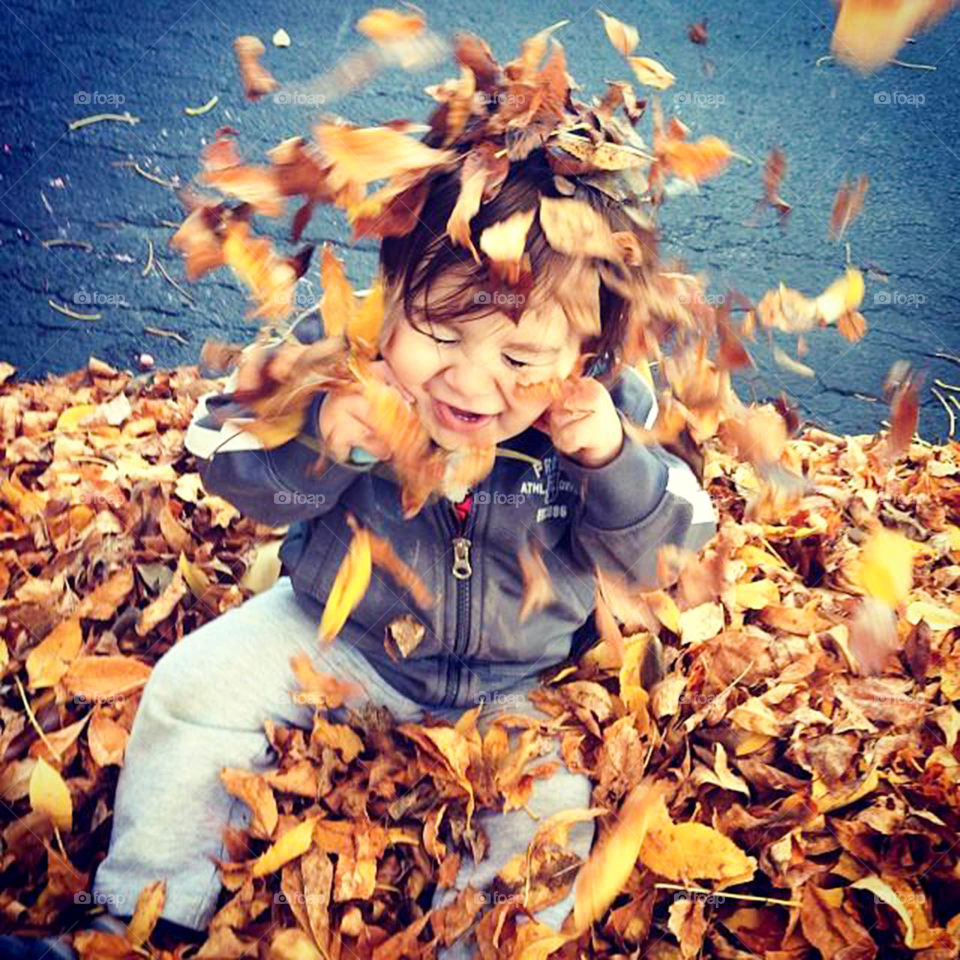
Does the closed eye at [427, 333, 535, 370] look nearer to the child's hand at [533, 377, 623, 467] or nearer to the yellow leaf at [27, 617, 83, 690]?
the child's hand at [533, 377, 623, 467]

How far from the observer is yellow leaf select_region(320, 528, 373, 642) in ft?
4.13

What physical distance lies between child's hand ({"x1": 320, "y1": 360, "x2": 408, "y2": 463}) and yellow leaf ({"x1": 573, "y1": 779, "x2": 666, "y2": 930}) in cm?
60

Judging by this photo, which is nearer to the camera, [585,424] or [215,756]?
[585,424]

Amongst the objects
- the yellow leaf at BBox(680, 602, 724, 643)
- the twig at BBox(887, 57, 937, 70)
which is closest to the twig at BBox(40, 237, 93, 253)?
the yellow leaf at BBox(680, 602, 724, 643)

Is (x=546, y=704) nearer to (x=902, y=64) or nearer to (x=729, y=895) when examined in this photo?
(x=729, y=895)

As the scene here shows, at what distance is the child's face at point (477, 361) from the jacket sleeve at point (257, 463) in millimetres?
152

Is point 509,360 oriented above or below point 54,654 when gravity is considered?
above

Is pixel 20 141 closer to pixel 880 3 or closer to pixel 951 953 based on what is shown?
pixel 880 3

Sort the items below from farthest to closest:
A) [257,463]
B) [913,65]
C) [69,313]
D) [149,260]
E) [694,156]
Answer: [913,65]
[149,260]
[69,313]
[257,463]
[694,156]

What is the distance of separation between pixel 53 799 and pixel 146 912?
0.72 feet

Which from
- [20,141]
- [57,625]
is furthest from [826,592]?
[20,141]

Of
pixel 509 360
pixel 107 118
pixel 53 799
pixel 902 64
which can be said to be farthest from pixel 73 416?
pixel 902 64

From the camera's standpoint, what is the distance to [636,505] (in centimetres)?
120

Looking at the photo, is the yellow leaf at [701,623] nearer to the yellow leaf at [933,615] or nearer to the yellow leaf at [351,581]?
the yellow leaf at [933,615]
